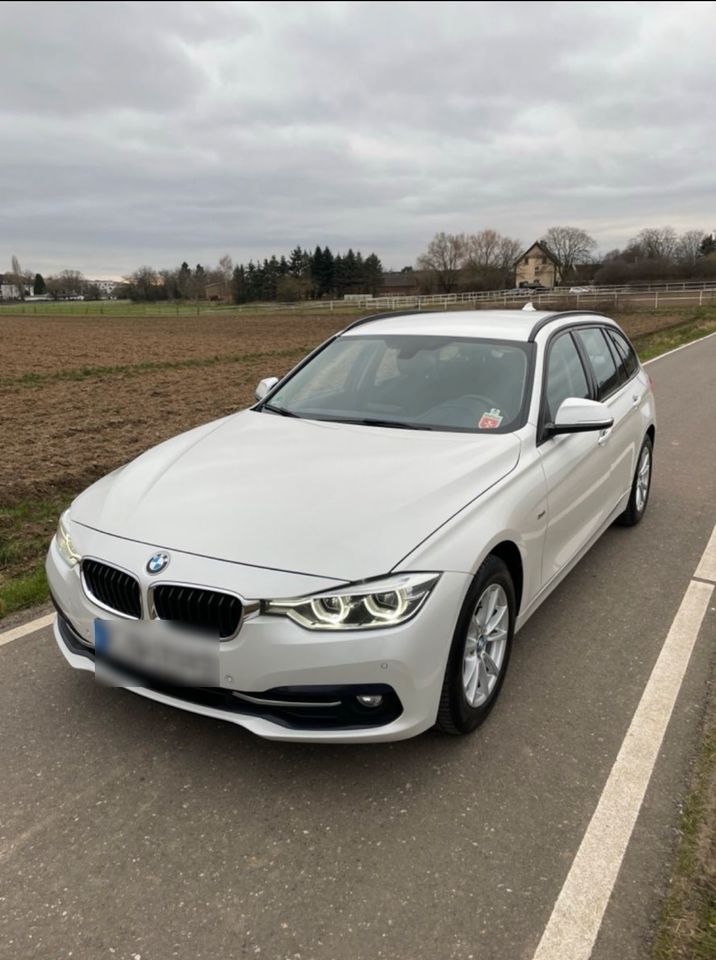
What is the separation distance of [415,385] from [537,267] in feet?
348

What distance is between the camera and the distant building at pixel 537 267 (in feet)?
328

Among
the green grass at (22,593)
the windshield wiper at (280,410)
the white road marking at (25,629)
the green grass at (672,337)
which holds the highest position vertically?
the windshield wiper at (280,410)

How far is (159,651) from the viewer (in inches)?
104

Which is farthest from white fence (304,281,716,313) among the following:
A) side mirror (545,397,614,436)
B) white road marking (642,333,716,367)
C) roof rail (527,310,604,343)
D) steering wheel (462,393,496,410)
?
side mirror (545,397,614,436)

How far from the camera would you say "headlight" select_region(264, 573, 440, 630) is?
248 cm

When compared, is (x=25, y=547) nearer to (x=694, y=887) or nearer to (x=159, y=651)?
(x=159, y=651)

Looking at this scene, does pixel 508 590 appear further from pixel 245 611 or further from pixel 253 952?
pixel 253 952

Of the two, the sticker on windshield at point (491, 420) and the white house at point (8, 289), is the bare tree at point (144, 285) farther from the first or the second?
the sticker on windshield at point (491, 420)

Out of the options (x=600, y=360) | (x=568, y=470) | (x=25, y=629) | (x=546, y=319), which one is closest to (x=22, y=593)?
(x=25, y=629)

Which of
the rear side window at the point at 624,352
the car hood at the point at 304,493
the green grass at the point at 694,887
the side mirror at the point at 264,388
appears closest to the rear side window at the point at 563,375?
the car hood at the point at 304,493

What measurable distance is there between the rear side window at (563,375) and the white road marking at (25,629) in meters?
3.00

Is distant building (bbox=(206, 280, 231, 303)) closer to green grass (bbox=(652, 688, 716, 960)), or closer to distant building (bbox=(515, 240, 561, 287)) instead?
distant building (bbox=(515, 240, 561, 287))

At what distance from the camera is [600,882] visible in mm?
2291

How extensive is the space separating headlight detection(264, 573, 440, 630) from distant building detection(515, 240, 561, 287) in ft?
336
